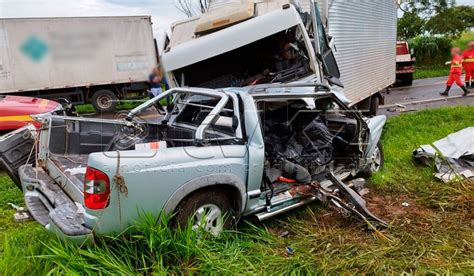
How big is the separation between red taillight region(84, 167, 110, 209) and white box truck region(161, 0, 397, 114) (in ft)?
10.0

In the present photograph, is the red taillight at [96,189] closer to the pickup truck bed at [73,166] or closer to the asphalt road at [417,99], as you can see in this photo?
the pickup truck bed at [73,166]

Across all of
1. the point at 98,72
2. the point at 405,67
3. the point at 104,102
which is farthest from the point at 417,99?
the point at 104,102

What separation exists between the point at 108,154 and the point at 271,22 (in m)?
3.39

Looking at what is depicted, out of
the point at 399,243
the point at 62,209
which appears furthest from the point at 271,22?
the point at 62,209

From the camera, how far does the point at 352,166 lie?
4645 mm

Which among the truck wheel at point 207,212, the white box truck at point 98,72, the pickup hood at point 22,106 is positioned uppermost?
the white box truck at point 98,72

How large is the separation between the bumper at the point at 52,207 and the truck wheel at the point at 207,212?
2.34 ft

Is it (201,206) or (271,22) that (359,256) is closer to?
(201,206)

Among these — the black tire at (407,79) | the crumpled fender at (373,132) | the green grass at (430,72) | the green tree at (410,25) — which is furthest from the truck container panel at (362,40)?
the green tree at (410,25)

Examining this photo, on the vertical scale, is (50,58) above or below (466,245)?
above

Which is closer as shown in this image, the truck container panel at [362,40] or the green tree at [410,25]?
the truck container panel at [362,40]

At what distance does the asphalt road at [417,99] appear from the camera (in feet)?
35.4

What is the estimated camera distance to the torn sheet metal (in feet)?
16.0

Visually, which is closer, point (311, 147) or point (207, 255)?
point (207, 255)
